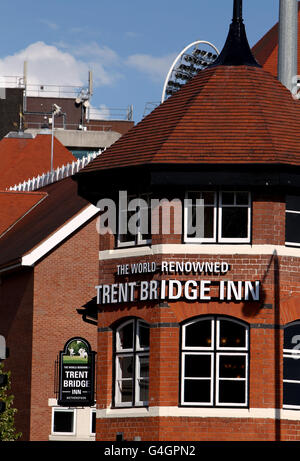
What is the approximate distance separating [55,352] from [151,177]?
61.6ft

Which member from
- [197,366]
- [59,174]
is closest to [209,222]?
[197,366]

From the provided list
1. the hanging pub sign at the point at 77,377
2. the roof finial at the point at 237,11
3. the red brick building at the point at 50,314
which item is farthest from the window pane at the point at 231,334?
the red brick building at the point at 50,314

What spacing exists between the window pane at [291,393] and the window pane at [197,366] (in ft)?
6.32

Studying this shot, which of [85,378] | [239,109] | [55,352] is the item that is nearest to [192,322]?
[239,109]

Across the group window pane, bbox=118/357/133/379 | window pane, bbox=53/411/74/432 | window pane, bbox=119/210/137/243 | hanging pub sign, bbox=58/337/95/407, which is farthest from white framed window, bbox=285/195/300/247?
window pane, bbox=53/411/74/432

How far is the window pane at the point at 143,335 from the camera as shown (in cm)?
3606

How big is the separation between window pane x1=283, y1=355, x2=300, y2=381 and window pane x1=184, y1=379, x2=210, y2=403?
1930 millimetres

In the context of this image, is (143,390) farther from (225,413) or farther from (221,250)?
(221,250)

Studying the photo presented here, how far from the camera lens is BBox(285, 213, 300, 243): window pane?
1403 inches

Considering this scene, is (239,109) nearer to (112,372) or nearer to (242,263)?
(242,263)

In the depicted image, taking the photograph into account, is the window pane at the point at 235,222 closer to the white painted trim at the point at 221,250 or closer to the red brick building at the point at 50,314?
the white painted trim at the point at 221,250
